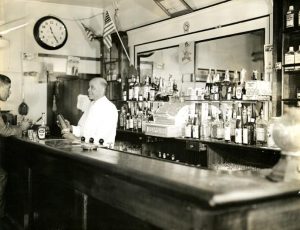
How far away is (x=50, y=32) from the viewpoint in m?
7.83

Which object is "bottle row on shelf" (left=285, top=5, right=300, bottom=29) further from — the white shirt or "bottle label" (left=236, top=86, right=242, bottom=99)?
the white shirt

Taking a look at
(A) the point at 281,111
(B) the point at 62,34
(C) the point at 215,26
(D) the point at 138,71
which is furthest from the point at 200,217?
(B) the point at 62,34

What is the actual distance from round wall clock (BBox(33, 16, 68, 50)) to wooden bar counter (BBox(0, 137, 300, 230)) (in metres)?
3.99

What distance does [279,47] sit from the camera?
421 centimetres

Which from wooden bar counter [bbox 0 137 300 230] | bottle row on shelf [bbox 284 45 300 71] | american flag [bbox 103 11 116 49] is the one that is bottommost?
wooden bar counter [bbox 0 137 300 230]

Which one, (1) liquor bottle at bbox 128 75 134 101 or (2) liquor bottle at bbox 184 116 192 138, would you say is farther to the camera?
(1) liquor bottle at bbox 128 75 134 101

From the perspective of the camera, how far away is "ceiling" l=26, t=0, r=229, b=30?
6648mm

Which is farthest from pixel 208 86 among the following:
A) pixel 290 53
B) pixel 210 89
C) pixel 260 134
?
pixel 290 53

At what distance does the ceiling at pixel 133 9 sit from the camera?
6.65m

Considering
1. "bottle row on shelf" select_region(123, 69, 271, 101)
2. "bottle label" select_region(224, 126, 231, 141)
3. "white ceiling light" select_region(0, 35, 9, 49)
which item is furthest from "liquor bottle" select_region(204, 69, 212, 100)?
"white ceiling light" select_region(0, 35, 9, 49)

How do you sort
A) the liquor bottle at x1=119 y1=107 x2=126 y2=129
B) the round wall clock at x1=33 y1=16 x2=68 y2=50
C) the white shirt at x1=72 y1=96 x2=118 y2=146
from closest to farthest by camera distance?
1. the white shirt at x1=72 y1=96 x2=118 y2=146
2. the liquor bottle at x1=119 y1=107 x2=126 y2=129
3. the round wall clock at x1=33 y1=16 x2=68 y2=50

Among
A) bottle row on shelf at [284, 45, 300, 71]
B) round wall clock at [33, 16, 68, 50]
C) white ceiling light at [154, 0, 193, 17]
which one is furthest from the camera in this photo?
round wall clock at [33, 16, 68, 50]

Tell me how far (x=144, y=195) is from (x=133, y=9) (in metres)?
5.58

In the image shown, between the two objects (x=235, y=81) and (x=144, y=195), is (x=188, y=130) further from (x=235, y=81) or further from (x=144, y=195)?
(x=144, y=195)
